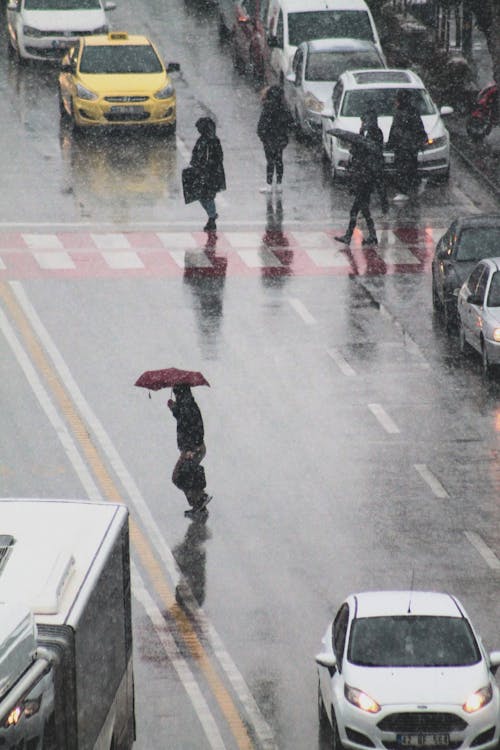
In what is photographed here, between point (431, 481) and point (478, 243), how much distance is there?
770 centimetres

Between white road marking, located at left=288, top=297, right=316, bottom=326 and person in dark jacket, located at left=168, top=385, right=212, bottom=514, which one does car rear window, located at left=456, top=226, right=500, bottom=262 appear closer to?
white road marking, located at left=288, top=297, right=316, bottom=326

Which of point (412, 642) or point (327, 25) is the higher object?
point (412, 642)

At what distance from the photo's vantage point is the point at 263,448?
2102 centimetres

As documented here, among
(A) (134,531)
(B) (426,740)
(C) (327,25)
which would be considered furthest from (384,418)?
(C) (327,25)

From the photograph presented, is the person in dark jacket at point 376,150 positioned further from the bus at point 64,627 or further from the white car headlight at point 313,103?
the bus at point 64,627

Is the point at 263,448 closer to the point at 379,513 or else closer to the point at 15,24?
the point at 379,513

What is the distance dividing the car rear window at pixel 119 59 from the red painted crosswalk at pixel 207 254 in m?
8.12

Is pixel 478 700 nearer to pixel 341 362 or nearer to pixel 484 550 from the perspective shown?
pixel 484 550

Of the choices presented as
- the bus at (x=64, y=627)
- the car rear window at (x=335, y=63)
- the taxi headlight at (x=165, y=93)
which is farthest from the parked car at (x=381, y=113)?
the bus at (x=64, y=627)

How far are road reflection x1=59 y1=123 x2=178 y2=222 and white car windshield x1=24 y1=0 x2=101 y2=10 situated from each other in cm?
632

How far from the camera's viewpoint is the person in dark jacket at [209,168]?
30.9m

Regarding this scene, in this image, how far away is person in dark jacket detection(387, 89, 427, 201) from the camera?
33.4m

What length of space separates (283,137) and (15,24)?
13.8 meters

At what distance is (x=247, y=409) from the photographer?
22359mm
